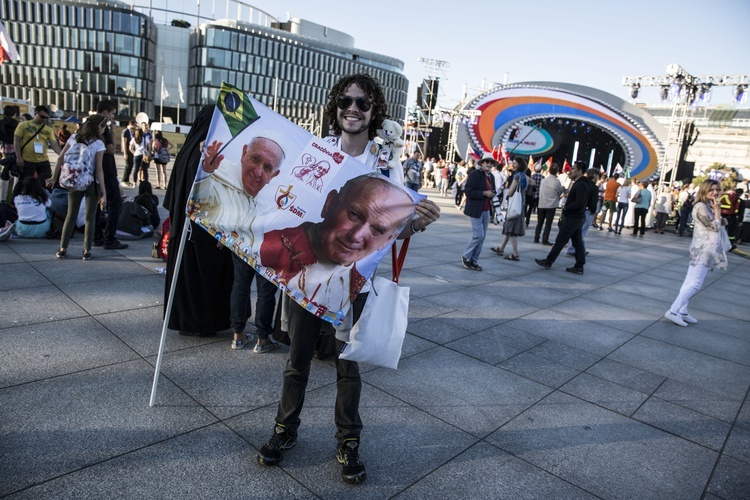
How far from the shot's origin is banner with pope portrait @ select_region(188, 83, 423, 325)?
2.40m

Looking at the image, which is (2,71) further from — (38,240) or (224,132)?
(224,132)

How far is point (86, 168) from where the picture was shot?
19.2 feet

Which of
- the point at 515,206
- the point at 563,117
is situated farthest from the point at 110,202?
the point at 563,117

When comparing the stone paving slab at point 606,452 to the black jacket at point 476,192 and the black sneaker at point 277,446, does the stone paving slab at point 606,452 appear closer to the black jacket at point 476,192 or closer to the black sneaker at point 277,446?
the black sneaker at point 277,446

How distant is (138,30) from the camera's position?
7269cm

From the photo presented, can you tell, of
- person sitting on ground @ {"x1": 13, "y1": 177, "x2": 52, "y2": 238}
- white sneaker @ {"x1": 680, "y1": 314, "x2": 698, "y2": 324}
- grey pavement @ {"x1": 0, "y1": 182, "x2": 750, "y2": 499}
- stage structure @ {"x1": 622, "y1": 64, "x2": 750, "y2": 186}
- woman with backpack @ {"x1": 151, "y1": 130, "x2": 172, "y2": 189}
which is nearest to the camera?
grey pavement @ {"x1": 0, "y1": 182, "x2": 750, "y2": 499}

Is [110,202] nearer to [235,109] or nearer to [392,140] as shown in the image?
[235,109]

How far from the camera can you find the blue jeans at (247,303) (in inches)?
151

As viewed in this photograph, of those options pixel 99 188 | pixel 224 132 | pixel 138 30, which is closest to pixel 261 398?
pixel 224 132

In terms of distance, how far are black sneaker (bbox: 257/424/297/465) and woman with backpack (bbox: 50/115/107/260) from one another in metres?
4.80

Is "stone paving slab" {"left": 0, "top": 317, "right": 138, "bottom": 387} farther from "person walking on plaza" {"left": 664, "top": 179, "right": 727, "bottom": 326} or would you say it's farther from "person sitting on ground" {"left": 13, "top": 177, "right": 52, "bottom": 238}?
"person walking on plaza" {"left": 664, "top": 179, "right": 727, "bottom": 326}

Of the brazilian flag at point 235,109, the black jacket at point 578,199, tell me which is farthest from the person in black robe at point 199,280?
the black jacket at point 578,199

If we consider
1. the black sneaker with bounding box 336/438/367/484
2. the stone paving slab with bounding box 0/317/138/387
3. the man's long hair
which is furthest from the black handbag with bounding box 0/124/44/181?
the black sneaker with bounding box 336/438/367/484

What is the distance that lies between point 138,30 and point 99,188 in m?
80.5
